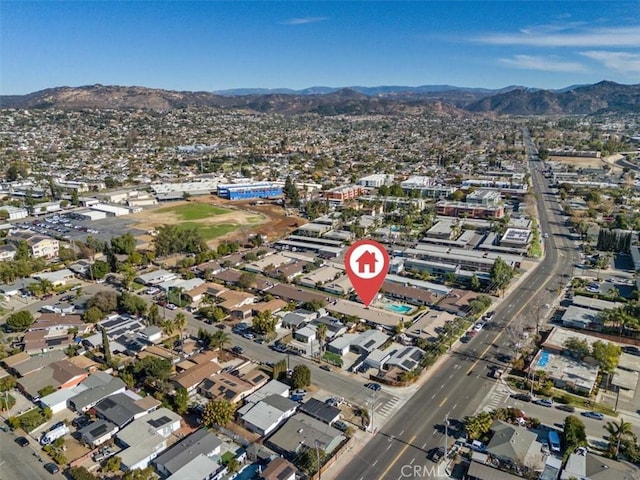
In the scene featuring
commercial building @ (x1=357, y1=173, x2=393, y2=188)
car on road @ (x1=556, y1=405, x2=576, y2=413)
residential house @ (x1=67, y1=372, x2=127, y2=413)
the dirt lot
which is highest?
commercial building @ (x1=357, y1=173, x2=393, y2=188)

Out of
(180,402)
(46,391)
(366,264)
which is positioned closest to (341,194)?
(366,264)

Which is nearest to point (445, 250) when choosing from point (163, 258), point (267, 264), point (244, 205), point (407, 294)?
point (407, 294)

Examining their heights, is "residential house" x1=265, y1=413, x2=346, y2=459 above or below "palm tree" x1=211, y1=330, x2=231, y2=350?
below

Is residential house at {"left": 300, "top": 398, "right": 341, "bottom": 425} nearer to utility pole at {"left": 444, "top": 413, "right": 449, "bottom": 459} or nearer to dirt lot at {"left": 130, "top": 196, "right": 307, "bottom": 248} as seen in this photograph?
utility pole at {"left": 444, "top": 413, "right": 449, "bottom": 459}

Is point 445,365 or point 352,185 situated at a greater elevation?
point 352,185

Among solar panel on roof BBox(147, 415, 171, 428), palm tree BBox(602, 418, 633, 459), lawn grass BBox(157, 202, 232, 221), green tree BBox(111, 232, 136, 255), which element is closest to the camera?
palm tree BBox(602, 418, 633, 459)

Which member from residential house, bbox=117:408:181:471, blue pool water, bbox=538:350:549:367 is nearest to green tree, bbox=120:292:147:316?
residential house, bbox=117:408:181:471

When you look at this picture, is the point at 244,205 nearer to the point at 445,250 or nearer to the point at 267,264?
the point at 267,264
